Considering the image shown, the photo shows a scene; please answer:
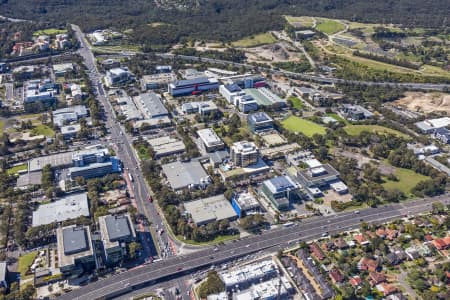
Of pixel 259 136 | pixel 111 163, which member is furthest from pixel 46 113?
pixel 259 136

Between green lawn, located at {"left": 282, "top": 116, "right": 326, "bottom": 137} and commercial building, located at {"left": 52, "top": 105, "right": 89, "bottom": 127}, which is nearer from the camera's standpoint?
green lawn, located at {"left": 282, "top": 116, "right": 326, "bottom": 137}

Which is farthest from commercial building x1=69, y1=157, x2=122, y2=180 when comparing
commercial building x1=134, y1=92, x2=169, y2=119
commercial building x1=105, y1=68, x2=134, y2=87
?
commercial building x1=105, y1=68, x2=134, y2=87

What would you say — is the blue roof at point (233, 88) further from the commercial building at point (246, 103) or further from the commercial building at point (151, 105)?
the commercial building at point (151, 105)

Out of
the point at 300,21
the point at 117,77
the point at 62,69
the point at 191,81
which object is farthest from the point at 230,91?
the point at 300,21

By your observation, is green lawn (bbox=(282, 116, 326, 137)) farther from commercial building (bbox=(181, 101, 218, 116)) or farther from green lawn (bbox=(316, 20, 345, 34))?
green lawn (bbox=(316, 20, 345, 34))

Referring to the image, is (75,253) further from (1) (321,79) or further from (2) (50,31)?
(2) (50,31)

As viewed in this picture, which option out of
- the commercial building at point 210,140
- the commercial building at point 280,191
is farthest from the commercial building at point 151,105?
the commercial building at point 280,191
